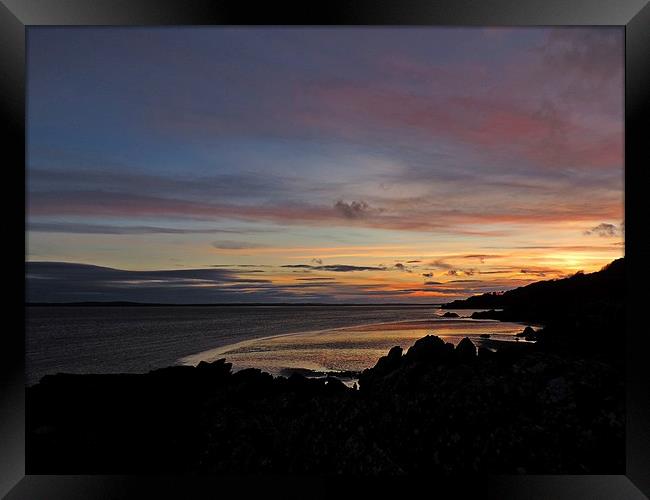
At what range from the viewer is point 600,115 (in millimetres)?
10188

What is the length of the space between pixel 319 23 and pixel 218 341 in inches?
805

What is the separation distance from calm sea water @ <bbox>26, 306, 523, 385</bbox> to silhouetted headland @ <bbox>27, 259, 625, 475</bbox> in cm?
773

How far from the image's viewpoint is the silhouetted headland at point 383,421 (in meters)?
2.88

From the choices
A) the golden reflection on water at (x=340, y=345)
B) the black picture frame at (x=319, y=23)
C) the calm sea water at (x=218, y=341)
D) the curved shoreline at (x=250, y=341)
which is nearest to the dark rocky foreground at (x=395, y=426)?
the black picture frame at (x=319, y=23)

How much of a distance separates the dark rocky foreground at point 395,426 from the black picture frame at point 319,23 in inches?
22.7

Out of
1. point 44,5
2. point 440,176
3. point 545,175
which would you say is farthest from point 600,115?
point 44,5

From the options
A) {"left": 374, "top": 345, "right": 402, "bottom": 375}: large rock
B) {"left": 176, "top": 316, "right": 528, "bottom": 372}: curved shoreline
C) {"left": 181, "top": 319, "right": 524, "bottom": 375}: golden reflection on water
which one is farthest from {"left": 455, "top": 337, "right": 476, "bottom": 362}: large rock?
{"left": 176, "top": 316, "right": 528, "bottom": 372}: curved shoreline

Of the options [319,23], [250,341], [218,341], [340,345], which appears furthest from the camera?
[218,341]

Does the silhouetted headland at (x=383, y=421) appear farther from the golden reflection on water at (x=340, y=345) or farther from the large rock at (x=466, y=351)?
the golden reflection on water at (x=340, y=345)

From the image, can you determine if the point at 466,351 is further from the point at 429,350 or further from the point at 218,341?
the point at 218,341

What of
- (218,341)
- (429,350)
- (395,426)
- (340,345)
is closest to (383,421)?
(395,426)

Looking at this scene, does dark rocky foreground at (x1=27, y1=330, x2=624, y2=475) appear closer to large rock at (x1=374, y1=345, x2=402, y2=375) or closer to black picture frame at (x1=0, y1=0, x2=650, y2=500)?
large rock at (x1=374, y1=345, x2=402, y2=375)

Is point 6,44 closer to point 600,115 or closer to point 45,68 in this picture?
point 600,115

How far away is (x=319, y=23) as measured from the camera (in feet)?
5.78
